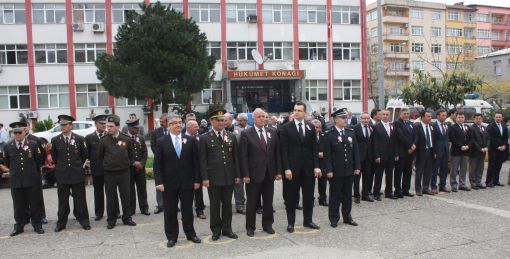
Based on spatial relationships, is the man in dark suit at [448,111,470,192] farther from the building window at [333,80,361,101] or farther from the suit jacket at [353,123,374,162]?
the building window at [333,80,361,101]

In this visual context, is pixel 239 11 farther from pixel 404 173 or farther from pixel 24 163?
pixel 24 163

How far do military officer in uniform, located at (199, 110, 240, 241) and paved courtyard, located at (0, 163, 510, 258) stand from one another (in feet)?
0.96

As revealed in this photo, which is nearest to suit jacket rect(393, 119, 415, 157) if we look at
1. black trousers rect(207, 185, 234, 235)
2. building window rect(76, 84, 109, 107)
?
black trousers rect(207, 185, 234, 235)

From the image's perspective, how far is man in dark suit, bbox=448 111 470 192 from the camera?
10.4 metres

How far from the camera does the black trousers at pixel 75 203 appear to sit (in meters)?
7.70

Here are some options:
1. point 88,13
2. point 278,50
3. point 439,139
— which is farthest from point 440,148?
point 88,13

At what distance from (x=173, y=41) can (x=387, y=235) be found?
23599 millimetres

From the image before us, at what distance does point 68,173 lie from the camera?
7.74 metres

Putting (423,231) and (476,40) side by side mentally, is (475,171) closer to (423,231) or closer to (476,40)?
(423,231)

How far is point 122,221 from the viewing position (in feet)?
26.5

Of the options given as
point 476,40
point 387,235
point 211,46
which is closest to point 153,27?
point 211,46

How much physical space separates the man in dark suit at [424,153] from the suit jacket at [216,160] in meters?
4.85

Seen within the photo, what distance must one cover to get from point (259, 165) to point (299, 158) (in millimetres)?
Result: 712

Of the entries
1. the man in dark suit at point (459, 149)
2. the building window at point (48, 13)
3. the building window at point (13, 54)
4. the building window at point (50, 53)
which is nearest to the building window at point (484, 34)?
the building window at point (48, 13)
